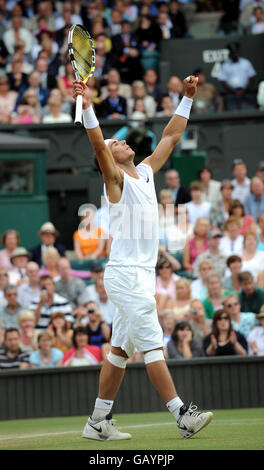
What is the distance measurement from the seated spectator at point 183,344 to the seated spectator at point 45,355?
1.28m

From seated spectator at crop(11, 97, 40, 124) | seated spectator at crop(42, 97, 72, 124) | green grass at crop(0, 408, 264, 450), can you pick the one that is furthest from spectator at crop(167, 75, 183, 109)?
green grass at crop(0, 408, 264, 450)

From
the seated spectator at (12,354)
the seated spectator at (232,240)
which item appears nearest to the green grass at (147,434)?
the seated spectator at (12,354)

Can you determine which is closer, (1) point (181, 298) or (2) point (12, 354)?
(2) point (12, 354)

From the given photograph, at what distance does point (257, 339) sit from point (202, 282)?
188cm

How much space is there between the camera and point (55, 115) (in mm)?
17547

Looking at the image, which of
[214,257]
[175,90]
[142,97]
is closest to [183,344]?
[214,257]

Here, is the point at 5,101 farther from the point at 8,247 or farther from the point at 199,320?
the point at 199,320

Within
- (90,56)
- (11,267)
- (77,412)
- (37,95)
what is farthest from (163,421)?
(37,95)

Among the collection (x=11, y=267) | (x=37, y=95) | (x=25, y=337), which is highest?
(x=37, y=95)

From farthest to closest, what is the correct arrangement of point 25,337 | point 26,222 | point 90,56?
point 26,222 → point 25,337 → point 90,56

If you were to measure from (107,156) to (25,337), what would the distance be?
18.0 feet

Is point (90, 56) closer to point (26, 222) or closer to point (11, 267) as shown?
point (11, 267)
